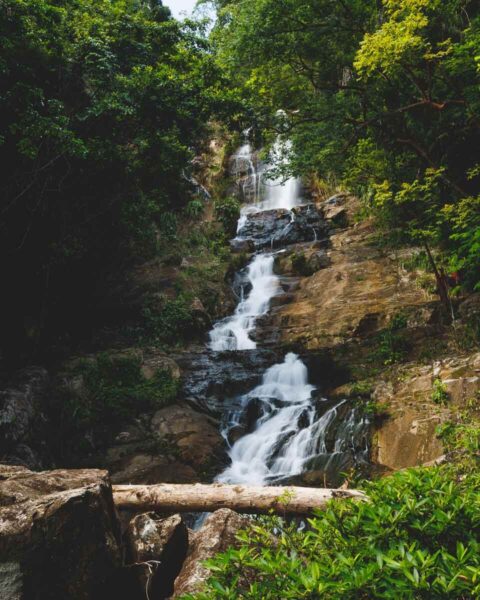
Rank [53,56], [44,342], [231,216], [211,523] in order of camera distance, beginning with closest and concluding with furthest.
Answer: [211,523] < [53,56] < [44,342] < [231,216]

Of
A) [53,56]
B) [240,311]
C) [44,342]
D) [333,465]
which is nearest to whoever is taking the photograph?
[333,465]

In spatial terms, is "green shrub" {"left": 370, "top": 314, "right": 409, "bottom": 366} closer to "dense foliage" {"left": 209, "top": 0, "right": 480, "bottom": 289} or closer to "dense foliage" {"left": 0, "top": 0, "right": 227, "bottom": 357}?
"dense foliage" {"left": 209, "top": 0, "right": 480, "bottom": 289}

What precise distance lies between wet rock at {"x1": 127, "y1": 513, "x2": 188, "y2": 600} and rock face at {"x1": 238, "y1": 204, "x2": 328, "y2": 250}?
62.4ft

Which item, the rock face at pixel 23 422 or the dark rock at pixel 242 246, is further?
the dark rock at pixel 242 246

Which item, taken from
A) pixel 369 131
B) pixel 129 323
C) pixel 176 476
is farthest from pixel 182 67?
pixel 176 476

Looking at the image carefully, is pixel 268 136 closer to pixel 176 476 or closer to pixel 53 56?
pixel 53 56

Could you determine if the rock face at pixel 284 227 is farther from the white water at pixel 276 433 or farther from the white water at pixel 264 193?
the white water at pixel 276 433

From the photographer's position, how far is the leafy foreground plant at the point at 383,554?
70.2 inches

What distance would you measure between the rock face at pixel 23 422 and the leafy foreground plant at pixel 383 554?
7831mm

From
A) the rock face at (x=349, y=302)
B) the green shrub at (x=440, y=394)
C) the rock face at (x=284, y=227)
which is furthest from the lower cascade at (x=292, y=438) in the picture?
the rock face at (x=284, y=227)

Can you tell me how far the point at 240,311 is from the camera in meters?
17.7

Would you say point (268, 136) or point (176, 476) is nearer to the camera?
point (176, 476)

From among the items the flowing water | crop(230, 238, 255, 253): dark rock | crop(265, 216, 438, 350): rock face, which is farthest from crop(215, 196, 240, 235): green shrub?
the flowing water

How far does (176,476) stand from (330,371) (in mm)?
5333
